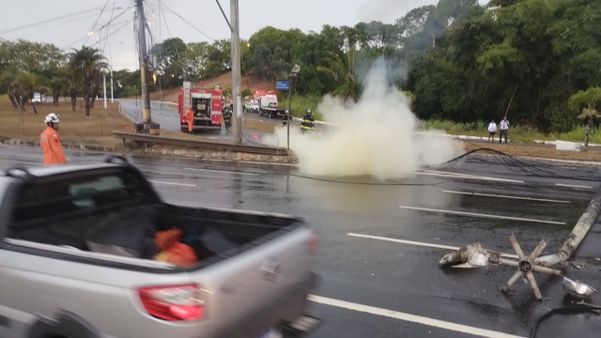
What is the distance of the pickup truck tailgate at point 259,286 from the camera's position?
293 cm

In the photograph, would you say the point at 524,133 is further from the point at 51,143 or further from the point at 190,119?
the point at 51,143

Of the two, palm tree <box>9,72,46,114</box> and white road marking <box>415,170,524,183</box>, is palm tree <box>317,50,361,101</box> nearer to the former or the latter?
white road marking <box>415,170,524,183</box>

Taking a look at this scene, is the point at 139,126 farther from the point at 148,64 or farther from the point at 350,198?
the point at 350,198

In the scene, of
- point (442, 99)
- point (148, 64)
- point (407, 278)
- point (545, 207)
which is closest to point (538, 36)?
point (442, 99)

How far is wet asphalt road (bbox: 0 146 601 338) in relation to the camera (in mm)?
4934

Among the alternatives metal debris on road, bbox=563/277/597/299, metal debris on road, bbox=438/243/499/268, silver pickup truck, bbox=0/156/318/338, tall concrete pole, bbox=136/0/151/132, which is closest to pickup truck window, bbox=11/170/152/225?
silver pickup truck, bbox=0/156/318/338

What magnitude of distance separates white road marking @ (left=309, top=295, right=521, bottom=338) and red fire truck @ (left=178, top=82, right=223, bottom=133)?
31.2 metres

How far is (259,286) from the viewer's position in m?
3.27

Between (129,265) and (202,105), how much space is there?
33.9m

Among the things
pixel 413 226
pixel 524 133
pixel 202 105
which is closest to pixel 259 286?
pixel 413 226

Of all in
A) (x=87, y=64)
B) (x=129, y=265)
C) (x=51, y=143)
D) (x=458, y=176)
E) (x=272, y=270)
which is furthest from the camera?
(x=87, y=64)

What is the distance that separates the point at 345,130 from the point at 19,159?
37.3 ft

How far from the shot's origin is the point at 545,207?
10906mm

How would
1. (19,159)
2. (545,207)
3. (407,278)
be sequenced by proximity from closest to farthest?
(407,278) < (545,207) < (19,159)
